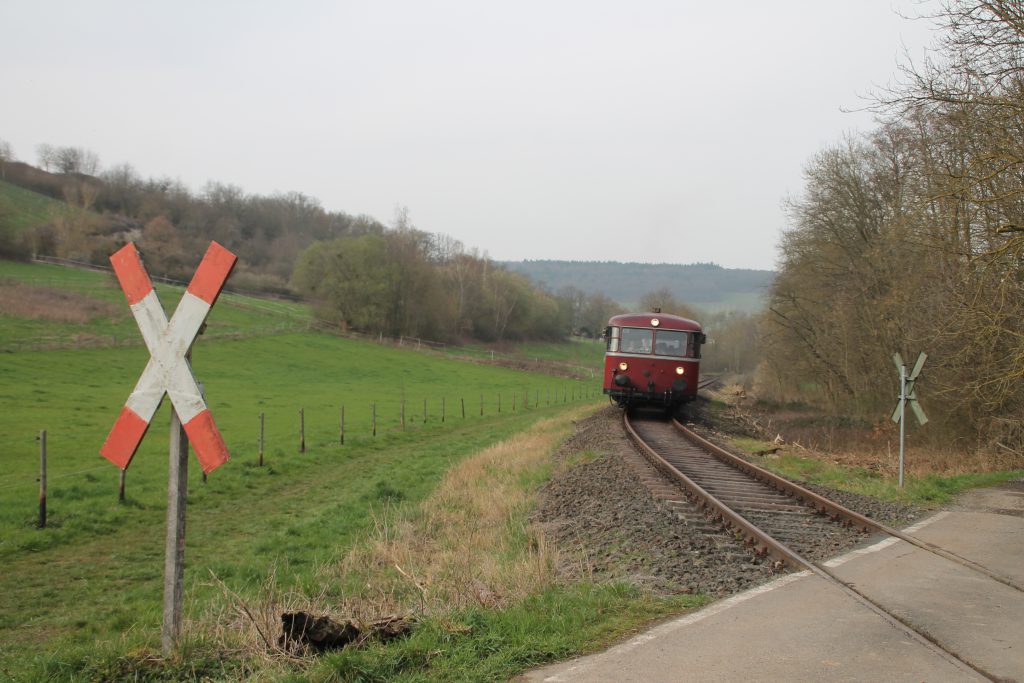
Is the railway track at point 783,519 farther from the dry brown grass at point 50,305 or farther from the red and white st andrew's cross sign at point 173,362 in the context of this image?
the dry brown grass at point 50,305

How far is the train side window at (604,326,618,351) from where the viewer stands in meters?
22.6

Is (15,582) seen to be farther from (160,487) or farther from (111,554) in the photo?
(160,487)

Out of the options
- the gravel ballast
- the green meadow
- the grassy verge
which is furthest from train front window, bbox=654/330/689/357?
the gravel ballast

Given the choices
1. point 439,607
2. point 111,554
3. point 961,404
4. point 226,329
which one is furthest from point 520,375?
point 439,607

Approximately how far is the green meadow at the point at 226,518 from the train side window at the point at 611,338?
2985 millimetres

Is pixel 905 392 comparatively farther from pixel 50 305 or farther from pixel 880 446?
pixel 50 305

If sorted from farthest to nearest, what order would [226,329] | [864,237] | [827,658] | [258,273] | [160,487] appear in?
[258,273]
[226,329]
[864,237]
[160,487]
[827,658]

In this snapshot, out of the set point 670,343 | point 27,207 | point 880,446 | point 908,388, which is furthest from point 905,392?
point 27,207

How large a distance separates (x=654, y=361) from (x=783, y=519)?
1291cm

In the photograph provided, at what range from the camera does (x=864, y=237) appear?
2939 cm

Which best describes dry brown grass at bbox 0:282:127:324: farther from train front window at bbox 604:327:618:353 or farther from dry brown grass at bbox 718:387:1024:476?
dry brown grass at bbox 718:387:1024:476

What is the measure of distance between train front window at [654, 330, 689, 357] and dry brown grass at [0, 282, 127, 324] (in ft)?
106

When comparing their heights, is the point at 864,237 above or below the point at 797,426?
above

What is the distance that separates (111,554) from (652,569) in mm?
7329
